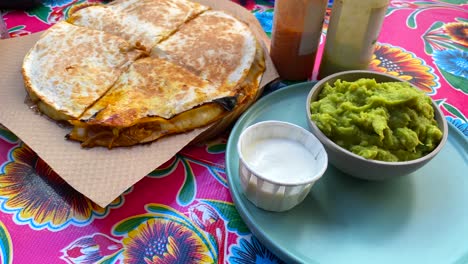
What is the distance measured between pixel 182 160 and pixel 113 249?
0.37 metres

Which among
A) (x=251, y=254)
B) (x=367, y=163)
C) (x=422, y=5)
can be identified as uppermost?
(x=367, y=163)

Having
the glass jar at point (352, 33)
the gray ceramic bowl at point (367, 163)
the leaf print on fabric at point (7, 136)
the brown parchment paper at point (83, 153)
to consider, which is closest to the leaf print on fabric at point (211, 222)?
the brown parchment paper at point (83, 153)

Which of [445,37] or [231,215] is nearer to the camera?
[231,215]

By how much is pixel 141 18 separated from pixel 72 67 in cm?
41

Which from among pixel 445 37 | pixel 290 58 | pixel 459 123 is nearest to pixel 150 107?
pixel 290 58

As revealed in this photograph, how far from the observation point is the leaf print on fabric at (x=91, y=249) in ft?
3.34

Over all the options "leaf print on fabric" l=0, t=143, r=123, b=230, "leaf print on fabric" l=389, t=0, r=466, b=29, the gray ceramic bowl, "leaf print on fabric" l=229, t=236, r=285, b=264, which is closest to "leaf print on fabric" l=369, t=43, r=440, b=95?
"leaf print on fabric" l=389, t=0, r=466, b=29

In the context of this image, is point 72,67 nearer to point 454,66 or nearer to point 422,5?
point 454,66

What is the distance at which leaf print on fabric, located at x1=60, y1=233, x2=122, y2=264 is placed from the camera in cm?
102

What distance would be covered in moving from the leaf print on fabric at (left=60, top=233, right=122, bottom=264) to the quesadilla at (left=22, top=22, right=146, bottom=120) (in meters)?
0.42

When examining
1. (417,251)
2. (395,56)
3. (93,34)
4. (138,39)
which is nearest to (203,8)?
(138,39)

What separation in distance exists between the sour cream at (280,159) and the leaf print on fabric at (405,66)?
83 centimetres

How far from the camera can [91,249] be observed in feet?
3.42

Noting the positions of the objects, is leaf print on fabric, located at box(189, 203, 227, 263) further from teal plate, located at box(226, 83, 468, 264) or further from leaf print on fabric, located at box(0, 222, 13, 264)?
leaf print on fabric, located at box(0, 222, 13, 264)
